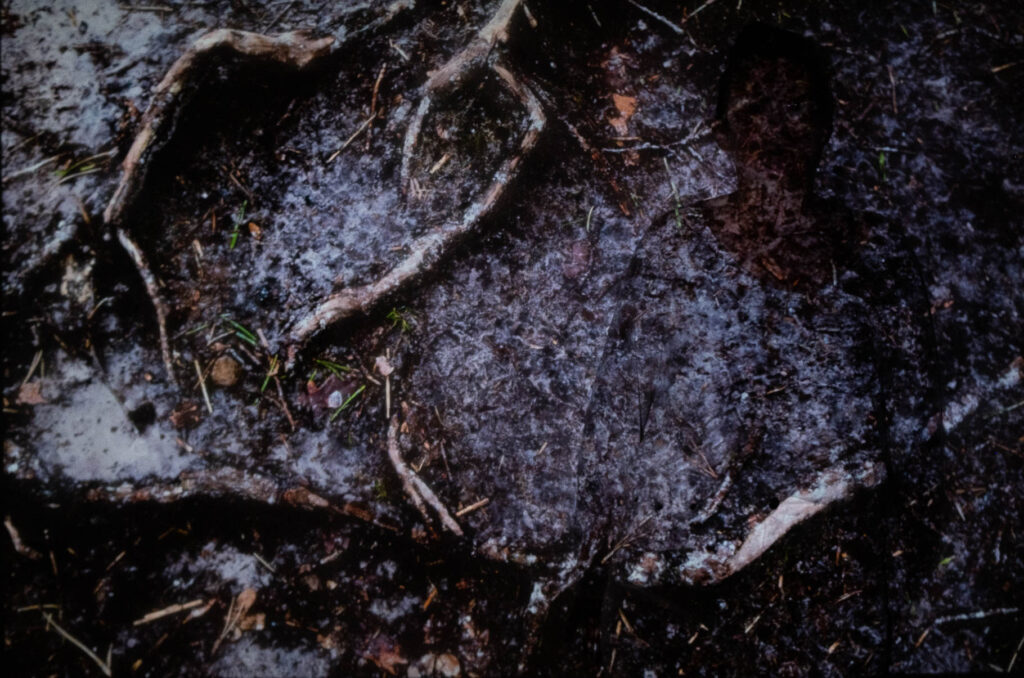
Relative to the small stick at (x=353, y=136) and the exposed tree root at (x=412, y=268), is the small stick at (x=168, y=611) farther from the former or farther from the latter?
the small stick at (x=353, y=136)

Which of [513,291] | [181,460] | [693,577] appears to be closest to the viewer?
[693,577]

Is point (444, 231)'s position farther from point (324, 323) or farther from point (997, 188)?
point (997, 188)

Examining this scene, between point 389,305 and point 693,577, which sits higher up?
point 389,305

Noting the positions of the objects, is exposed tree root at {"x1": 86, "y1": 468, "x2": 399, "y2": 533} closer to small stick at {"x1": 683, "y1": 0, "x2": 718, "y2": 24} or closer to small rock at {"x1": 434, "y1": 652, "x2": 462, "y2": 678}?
small rock at {"x1": 434, "y1": 652, "x2": 462, "y2": 678}

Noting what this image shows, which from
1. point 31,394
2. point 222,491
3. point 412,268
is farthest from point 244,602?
point 412,268

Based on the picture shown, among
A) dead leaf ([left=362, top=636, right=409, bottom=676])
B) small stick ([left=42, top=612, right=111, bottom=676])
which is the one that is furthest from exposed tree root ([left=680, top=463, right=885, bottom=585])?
small stick ([left=42, top=612, right=111, bottom=676])

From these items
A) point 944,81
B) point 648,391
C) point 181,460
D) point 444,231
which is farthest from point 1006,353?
point 181,460
